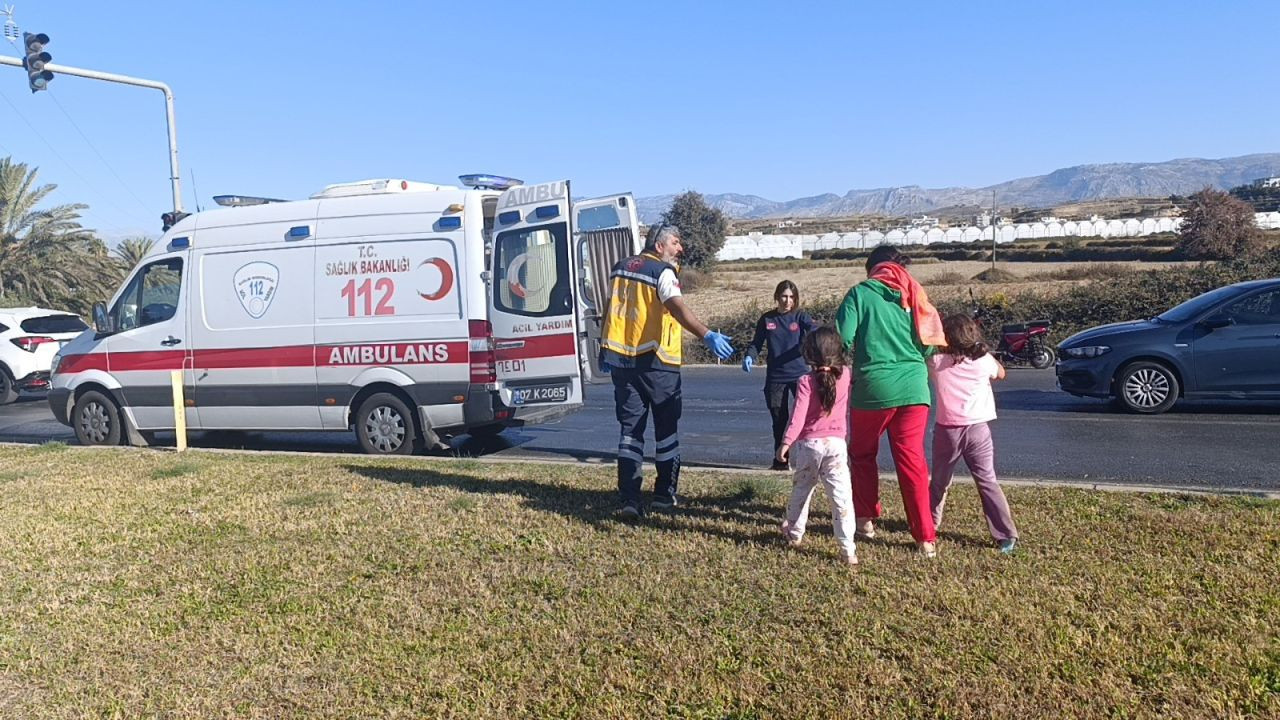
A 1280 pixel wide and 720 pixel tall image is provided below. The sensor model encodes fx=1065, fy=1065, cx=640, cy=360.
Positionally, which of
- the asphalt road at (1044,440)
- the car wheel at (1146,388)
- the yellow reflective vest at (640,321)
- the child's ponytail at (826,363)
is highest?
the yellow reflective vest at (640,321)

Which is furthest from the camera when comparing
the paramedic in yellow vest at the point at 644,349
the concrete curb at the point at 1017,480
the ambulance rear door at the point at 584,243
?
the ambulance rear door at the point at 584,243

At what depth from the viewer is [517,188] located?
978 cm

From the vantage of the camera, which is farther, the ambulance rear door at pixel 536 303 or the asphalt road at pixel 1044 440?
the ambulance rear door at pixel 536 303

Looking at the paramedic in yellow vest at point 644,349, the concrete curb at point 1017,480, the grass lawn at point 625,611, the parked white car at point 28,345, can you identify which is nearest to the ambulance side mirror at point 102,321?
the concrete curb at point 1017,480

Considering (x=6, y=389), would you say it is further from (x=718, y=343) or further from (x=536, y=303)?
(x=718, y=343)

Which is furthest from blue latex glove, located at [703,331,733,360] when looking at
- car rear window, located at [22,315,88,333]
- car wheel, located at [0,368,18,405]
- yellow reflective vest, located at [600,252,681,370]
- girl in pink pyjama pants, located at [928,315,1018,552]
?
car wheel, located at [0,368,18,405]

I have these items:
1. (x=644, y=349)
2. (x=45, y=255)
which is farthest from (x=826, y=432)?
(x=45, y=255)

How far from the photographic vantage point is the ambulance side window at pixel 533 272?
9477 millimetres

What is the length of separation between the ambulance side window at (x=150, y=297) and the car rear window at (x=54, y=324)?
8141 mm

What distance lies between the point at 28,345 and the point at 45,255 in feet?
39.8

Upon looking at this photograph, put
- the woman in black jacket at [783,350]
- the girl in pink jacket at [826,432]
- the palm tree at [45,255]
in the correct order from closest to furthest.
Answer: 1. the girl in pink jacket at [826,432]
2. the woman in black jacket at [783,350]
3. the palm tree at [45,255]

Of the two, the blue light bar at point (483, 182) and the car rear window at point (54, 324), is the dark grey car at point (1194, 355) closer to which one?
the blue light bar at point (483, 182)

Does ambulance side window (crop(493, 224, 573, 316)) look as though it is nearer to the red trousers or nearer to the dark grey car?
the red trousers

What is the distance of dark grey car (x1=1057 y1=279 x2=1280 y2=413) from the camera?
11117 mm
